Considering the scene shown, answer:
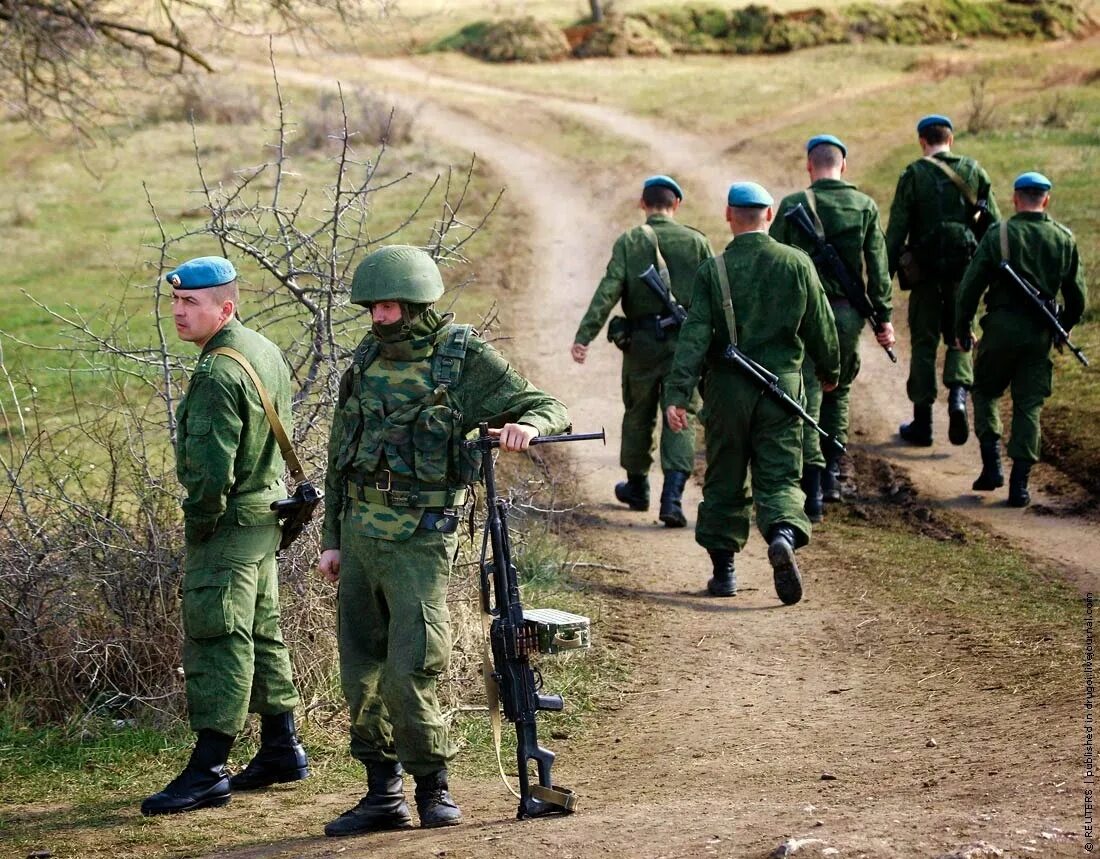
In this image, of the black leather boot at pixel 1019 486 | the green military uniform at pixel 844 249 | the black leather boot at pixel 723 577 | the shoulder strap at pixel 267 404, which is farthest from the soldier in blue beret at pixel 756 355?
the shoulder strap at pixel 267 404

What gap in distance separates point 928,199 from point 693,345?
3674 mm

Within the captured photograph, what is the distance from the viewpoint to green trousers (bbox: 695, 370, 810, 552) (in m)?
8.17

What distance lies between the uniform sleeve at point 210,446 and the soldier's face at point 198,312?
191mm

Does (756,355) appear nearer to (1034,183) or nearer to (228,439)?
(1034,183)

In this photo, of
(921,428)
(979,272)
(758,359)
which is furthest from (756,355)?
(921,428)

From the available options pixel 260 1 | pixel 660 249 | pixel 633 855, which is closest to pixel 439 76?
pixel 260 1

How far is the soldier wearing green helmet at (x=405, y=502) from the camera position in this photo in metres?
5.27

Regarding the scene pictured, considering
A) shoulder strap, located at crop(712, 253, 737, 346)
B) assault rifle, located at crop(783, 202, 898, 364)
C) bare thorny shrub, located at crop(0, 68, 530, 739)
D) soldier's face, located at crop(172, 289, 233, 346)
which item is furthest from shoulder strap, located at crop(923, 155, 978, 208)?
soldier's face, located at crop(172, 289, 233, 346)

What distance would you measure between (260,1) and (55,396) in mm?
3759

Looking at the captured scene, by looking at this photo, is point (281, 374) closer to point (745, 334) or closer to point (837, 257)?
point (745, 334)

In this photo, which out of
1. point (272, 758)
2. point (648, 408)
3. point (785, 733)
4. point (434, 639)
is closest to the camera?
point (434, 639)

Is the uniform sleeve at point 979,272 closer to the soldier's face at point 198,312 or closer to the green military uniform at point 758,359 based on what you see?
the green military uniform at point 758,359

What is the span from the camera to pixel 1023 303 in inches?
395

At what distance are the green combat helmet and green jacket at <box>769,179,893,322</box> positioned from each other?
493 centimetres
